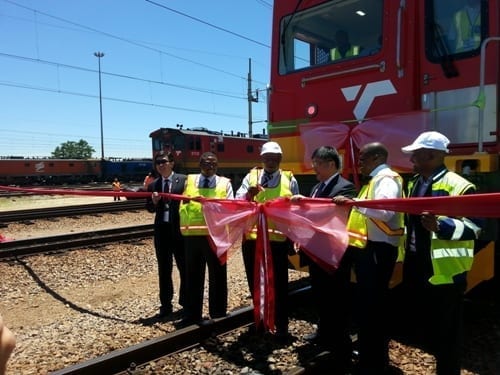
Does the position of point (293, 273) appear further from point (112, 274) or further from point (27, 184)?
point (27, 184)

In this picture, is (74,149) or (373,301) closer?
(373,301)

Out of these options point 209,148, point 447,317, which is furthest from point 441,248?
point 209,148

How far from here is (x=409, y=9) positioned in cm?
482

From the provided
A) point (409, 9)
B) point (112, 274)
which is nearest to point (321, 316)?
point (409, 9)

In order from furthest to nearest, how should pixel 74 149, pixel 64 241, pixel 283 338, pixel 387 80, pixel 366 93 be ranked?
pixel 74 149
pixel 64 241
pixel 366 93
pixel 387 80
pixel 283 338

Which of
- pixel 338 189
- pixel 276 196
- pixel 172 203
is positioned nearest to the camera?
pixel 338 189

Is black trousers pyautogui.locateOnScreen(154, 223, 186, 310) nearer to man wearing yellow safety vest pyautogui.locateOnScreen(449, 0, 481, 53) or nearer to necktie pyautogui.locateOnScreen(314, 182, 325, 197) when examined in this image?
necktie pyautogui.locateOnScreen(314, 182, 325, 197)

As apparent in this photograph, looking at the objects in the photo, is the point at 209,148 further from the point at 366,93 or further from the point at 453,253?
the point at 453,253

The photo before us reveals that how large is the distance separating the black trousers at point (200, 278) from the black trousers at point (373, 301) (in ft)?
5.62

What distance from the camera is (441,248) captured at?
303cm

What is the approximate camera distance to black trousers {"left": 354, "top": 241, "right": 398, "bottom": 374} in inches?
140

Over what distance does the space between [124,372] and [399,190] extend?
8.82ft

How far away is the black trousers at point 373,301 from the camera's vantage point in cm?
356

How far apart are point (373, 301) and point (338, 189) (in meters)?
0.98
